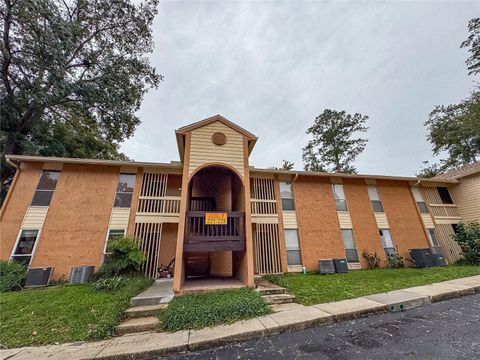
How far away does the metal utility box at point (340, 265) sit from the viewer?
823cm

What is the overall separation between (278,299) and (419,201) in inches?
469

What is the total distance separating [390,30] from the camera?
834 cm

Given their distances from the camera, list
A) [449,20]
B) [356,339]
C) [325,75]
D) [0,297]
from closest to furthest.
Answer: [356,339] → [0,297] → [449,20] → [325,75]

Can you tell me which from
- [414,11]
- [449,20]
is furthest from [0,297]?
[449,20]

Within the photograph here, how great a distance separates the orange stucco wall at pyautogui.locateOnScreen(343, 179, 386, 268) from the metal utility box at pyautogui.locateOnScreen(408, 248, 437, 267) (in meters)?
1.55

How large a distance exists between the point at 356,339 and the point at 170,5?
588 inches

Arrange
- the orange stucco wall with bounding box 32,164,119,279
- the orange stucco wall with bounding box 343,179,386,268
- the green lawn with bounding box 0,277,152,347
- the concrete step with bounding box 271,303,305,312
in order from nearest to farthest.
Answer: the green lawn with bounding box 0,277,152,347
the concrete step with bounding box 271,303,305,312
the orange stucco wall with bounding box 32,164,119,279
the orange stucco wall with bounding box 343,179,386,268

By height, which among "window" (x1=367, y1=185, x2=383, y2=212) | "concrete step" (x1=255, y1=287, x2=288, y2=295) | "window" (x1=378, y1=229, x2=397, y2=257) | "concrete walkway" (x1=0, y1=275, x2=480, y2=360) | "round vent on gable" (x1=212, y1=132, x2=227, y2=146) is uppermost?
"round vent on gable" (x1=212, y1=132, x2=227, y2=146)

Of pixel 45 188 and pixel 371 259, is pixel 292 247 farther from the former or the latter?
pixel 45 188

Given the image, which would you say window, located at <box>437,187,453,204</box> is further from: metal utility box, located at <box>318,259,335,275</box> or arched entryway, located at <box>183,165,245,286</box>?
arched entryway, located at <box>183,165,245,286</box>

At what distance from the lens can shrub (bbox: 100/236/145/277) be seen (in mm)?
6477

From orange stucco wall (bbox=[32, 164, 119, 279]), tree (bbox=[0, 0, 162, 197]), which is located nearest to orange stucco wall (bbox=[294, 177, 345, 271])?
orange stucco wall (bbox=[32, 164, 119, 279])

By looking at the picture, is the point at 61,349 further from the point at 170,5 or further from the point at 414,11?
the point at 414,11

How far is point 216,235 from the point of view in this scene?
605cm
